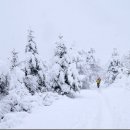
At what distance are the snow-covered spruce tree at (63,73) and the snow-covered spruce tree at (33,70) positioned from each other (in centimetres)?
151

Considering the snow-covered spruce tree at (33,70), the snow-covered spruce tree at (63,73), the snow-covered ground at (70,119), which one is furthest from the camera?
the snow-covered spruce tree at (33,70)

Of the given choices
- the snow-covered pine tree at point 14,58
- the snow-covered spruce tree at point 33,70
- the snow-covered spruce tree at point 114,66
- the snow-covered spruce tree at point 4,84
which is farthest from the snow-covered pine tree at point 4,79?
the snow-covered spruce tree at point 114,66

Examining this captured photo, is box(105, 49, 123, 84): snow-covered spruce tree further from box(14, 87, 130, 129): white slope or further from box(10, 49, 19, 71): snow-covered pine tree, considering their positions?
box(14, 87, 130, 129): white slope

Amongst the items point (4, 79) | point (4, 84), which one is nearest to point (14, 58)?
point (4, 84)

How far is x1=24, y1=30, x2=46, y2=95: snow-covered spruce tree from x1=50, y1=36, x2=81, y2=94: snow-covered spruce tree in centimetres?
151

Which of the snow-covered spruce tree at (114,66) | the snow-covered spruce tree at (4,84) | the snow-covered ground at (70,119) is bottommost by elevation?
the snow-covered spruce tree at (114,66)

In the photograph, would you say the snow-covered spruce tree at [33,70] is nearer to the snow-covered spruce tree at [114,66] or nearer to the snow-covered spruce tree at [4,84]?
the snow-covered spruce tree at [4,84]

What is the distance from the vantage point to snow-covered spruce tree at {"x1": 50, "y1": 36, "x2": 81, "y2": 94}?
2298 centimetres

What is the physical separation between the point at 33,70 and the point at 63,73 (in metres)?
3.21

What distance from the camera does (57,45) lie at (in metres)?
24.2

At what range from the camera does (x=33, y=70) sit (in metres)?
24.8

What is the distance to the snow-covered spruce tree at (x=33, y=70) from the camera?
23953mm

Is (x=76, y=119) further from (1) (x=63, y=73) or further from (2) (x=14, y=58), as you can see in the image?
(1) (x=63, y=73)

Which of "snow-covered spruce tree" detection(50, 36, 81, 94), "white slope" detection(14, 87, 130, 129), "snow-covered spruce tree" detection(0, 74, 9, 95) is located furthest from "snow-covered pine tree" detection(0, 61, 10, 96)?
"snow-covered spruce tree" detection(50, 36, 81, 94)
